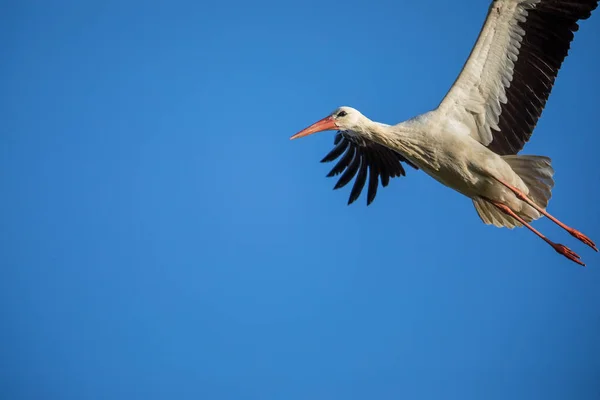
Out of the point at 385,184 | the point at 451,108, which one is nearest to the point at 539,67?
the point at 451,108

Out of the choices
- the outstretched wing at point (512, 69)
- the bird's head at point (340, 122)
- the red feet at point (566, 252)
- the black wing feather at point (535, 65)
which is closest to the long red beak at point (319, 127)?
the bird's head at point (340, 122)

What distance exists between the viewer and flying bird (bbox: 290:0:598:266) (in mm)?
5734

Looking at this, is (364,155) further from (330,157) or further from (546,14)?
(546,14)

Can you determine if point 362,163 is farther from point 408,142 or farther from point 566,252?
point 566,252

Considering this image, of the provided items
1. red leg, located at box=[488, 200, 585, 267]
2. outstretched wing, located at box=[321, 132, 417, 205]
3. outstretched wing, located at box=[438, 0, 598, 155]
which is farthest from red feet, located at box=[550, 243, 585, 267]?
outstretched wing, located at box=[321, 132, 417, 205]

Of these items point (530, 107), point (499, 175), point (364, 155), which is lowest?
point (499, 175)

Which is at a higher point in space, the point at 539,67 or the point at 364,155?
the point at 364,155

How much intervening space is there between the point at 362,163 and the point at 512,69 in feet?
4.82

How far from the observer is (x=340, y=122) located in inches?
243

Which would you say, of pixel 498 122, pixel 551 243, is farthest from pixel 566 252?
pixel 498 122

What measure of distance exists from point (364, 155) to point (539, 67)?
156 cm

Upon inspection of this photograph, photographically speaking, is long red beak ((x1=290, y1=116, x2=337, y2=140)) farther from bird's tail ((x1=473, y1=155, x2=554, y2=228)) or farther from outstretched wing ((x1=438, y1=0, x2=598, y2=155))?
bird's tail ((x1=473, y1=155, x2=554, y2=228))

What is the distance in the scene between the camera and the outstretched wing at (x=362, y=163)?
22.5ft

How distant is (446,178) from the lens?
19.5ft
